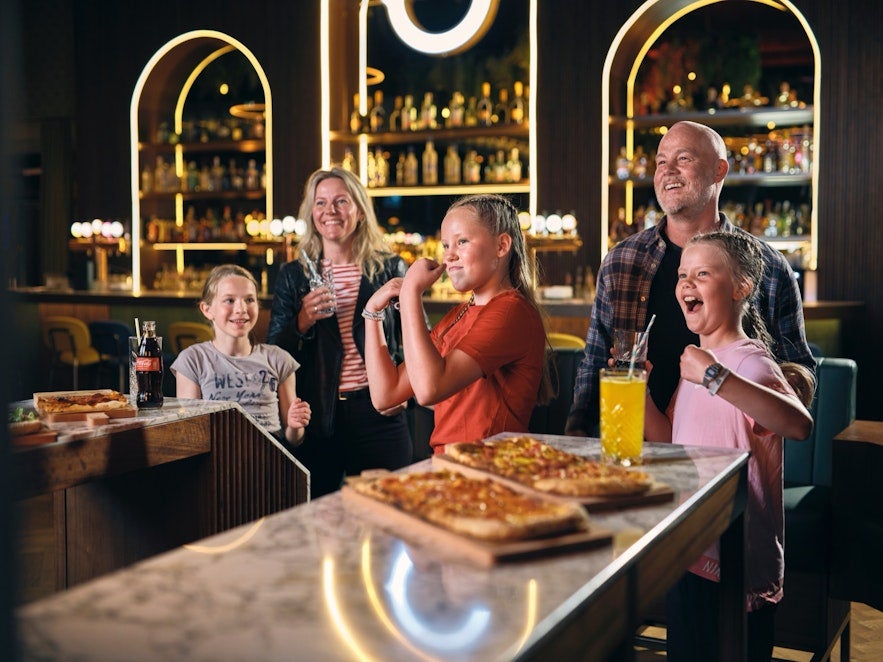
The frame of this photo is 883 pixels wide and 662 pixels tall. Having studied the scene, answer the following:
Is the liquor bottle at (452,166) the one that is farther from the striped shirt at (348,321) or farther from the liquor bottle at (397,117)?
the striped shirt at (348,321)

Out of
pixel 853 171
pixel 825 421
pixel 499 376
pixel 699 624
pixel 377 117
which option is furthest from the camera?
pixel 377 117

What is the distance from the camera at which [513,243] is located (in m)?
2.04

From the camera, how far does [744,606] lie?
5.55 ft

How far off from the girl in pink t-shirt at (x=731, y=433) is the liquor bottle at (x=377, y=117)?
6.10 m

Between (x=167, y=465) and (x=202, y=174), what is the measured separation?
20.8ft

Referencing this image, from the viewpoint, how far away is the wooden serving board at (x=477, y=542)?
3.33ft

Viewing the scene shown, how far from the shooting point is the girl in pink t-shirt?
1.82 meters

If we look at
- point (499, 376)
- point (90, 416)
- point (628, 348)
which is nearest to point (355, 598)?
point (628, 348)

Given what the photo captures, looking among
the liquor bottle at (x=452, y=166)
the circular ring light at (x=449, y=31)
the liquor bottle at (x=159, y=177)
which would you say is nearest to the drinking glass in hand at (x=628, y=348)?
the circular ring light at (x=449, y=31)

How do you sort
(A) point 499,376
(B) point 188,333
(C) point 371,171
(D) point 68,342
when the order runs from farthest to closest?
(C) point 371,171, (D) point 68,342, (B) point 188,333, (A) point 499,376

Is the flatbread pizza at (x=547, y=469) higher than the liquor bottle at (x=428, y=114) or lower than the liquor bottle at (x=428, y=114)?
lower

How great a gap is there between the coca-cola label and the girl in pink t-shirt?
1470mm

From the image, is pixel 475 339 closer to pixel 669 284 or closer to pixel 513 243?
pixel 513 243

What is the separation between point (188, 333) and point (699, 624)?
483 centimetres
